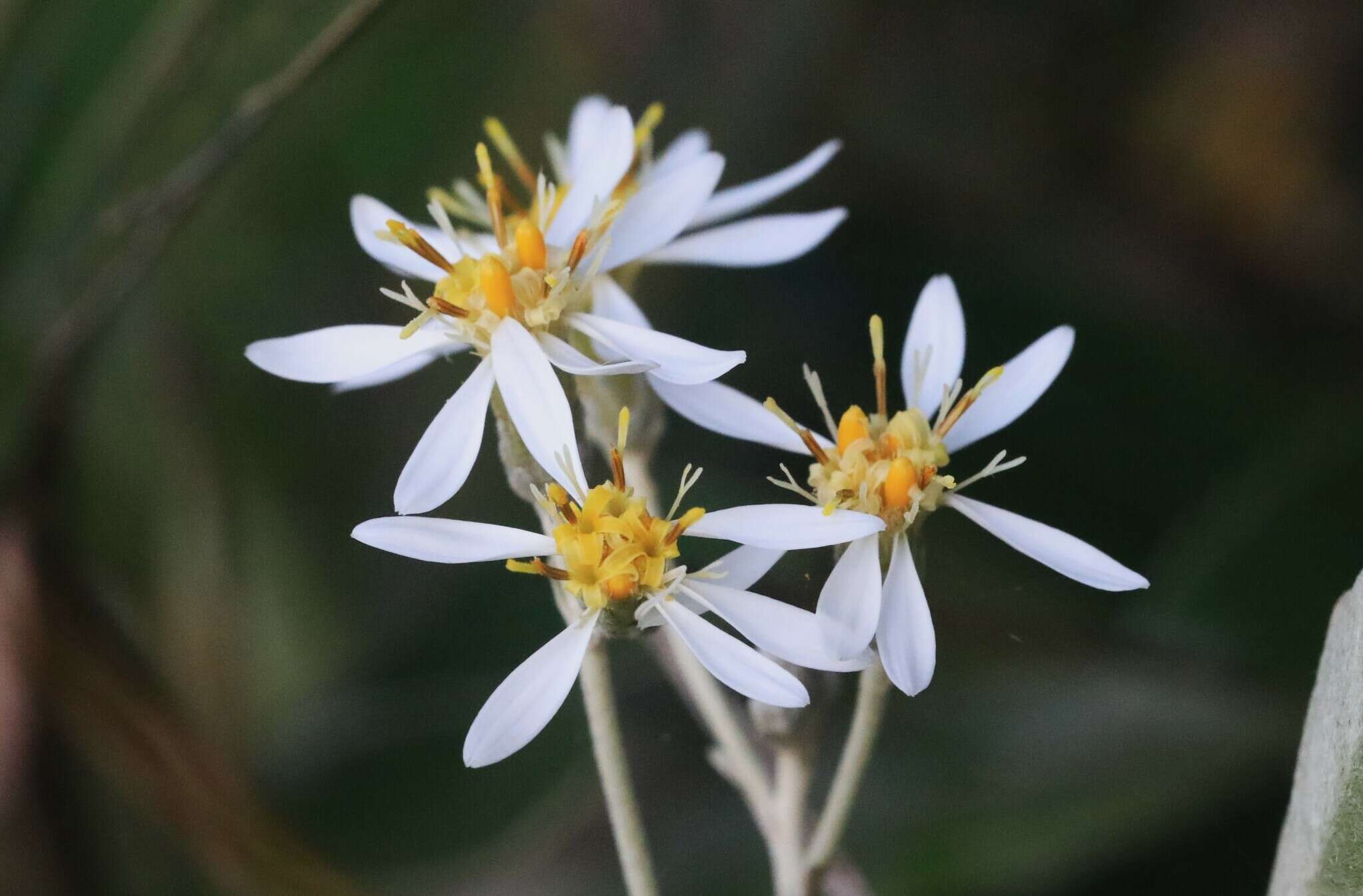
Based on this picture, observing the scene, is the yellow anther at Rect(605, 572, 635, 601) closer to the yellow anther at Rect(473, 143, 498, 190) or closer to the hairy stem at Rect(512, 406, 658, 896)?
the hairy stem at Rect(512, 406, 658, 896)

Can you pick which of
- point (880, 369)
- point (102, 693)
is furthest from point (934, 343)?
point (102, 693)

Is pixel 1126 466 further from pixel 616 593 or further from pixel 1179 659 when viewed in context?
pixel 616 593

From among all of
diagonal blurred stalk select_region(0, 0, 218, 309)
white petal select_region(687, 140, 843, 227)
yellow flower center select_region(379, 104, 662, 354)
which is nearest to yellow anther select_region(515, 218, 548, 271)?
yellow flower center select_region(379, 104, 662, 354)

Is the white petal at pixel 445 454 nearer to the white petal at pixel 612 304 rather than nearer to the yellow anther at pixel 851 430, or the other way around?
the white petal at pixel 612 304

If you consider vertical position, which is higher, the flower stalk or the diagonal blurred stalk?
the diagonal blurred stalk

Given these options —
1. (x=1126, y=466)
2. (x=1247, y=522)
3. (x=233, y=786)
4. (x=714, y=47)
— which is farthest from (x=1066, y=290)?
(x=233, y=786)

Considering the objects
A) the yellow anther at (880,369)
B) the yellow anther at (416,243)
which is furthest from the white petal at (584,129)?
the yellow anther at (880,369)
